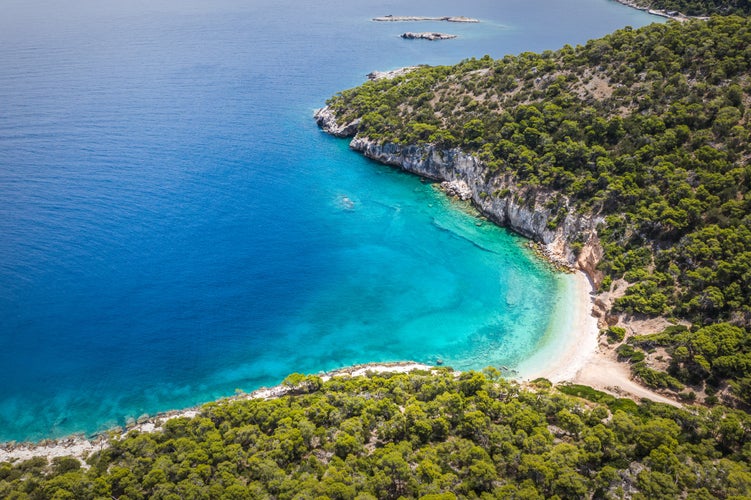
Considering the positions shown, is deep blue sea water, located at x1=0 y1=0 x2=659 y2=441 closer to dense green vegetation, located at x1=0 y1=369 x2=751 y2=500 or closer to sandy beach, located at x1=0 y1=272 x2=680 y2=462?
sandy beach, located at x1=0 y1=272 x2=680 y2=462

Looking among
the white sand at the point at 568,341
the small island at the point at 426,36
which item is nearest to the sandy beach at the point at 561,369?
the white sand at the point at 568,341

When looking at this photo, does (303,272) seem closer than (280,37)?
Yes

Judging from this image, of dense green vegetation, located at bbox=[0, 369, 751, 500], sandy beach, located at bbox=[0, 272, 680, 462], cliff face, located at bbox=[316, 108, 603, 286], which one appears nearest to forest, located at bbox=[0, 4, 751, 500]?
dense green vegetation, located at bbox=[0, 369, 751, 500]

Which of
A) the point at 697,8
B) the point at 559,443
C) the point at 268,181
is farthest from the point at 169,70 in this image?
the point at 697,8

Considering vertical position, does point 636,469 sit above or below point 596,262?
below

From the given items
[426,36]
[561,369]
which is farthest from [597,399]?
[426,36]

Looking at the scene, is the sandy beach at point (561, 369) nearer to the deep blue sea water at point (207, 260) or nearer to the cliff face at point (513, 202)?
the deep blue sea water at point (207, 260)

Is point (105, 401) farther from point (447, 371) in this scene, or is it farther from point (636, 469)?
point (636, 469)

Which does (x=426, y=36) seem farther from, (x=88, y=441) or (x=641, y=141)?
(x=88, y=441)
